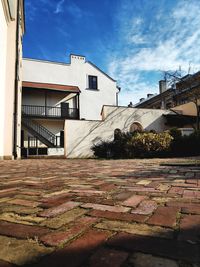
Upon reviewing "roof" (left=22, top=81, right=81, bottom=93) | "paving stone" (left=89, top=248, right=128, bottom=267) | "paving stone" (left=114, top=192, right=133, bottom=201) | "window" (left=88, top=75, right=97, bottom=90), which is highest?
"window" (left=88, top=75, right=97, bottom=90)

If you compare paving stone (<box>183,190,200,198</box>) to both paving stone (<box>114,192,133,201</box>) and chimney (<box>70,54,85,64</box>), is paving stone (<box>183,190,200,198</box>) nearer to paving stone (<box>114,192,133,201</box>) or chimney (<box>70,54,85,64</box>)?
paving stone (<box>114,192,133,201</box>)

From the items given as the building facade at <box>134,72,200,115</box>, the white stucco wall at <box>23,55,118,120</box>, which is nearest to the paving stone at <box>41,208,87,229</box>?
the building facade at <box>134,72,200,115</box>

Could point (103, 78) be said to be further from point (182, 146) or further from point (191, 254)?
point (191, 254)

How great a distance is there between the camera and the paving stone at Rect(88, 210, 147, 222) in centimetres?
133

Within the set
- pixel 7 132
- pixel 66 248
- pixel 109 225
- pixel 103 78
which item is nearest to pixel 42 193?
pixel 109 225

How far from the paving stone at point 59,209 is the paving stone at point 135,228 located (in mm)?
342

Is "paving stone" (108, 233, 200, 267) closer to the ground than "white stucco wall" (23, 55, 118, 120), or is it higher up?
closer to the ground

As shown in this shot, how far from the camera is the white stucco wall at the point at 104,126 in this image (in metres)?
14.5

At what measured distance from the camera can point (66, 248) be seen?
953 mm

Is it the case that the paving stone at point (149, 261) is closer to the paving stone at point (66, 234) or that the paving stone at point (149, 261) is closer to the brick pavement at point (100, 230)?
the brick pavement at point (100, 230)

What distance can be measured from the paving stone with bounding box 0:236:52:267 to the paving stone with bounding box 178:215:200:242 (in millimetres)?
607

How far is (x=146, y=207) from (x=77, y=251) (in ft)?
2.53

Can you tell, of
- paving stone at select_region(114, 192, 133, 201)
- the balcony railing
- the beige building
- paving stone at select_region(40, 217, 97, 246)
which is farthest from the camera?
the balcony railing

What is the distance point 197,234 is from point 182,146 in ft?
38.2
